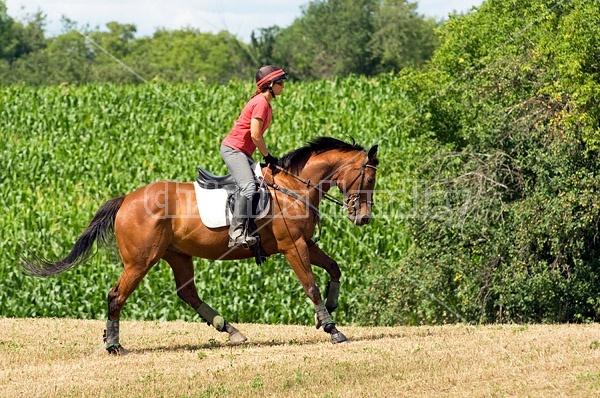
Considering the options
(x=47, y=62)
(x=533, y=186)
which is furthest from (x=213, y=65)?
(x=533, y=186)

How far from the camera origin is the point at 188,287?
42.2 feet

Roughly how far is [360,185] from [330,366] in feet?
8.82

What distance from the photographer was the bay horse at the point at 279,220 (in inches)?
471

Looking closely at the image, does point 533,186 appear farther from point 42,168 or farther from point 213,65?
point 213,65

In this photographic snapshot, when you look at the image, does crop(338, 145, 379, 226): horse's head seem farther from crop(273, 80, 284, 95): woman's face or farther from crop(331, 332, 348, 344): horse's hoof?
crop(331, 332, 348, 344): horse's hoof

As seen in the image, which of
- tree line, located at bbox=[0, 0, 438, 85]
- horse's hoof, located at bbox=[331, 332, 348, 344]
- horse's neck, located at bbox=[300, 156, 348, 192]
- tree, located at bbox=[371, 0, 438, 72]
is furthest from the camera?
tree, located at bbox=[371, 0, 438, 72]

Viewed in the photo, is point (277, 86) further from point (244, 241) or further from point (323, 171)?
point (244, 241)

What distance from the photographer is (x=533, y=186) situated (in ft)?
52.0

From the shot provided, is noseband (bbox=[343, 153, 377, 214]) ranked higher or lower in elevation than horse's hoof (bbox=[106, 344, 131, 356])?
higher

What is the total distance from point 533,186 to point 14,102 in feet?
82.1

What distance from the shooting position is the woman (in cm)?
1172

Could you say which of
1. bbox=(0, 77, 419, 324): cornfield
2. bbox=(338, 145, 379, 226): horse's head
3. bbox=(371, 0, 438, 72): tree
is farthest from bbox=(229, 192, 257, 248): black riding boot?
bbox=(371, 0, 438, 72): tree

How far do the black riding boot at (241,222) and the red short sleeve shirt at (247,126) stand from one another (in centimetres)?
64

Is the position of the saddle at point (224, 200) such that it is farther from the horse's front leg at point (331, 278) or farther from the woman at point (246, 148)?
the horse's front leg at point (331, 278)
